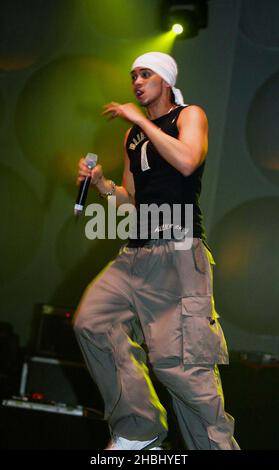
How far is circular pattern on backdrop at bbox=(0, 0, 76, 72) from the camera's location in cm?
472

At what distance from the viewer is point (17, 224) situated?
4.68 metres

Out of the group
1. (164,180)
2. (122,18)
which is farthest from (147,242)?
(122,18)

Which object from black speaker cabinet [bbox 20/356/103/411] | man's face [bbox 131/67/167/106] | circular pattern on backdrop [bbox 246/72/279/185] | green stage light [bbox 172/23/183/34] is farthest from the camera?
green stage light [bbox 172/23/183/34]

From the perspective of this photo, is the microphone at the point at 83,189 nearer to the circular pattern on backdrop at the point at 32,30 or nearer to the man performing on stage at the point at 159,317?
the man performing on stage at the point at 159,317

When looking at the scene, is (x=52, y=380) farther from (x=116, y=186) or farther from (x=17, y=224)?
(x=116, y=186)

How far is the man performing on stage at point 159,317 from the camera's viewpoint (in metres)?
2.24

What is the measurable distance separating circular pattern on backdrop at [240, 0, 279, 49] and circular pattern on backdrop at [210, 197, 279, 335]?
1.14 m

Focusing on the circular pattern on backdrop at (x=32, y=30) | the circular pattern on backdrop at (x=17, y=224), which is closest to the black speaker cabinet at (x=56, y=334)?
the circular pattern on backdrop at (x=17, y=224)

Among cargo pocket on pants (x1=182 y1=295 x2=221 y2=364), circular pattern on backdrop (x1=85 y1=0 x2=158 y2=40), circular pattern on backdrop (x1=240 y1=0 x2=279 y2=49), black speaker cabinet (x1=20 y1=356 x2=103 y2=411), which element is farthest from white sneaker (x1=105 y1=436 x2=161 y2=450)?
circular pattern on backdrop (x1=85 y1=0 x2=158 y2=40)

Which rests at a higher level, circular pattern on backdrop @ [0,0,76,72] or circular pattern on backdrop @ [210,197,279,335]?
circular pattern on backdrop @ [0,0,76,72]

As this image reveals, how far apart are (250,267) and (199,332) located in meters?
1.94

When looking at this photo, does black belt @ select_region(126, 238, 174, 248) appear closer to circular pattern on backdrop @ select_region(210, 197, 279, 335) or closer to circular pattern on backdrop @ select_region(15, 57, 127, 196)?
circular pattern on backdrop @ select_region(210, 197, 279, 335)

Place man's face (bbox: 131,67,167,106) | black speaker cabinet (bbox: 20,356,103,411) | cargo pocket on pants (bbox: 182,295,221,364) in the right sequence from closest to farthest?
1. cargo pocket on pants (bbox: 182,295,221,364)
2. man's face (bbox: 131,67,167,106)
3. black speaker cabinet (bbox: 20,356,103,411)

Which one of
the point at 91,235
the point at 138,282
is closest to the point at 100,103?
the point at 91,235
